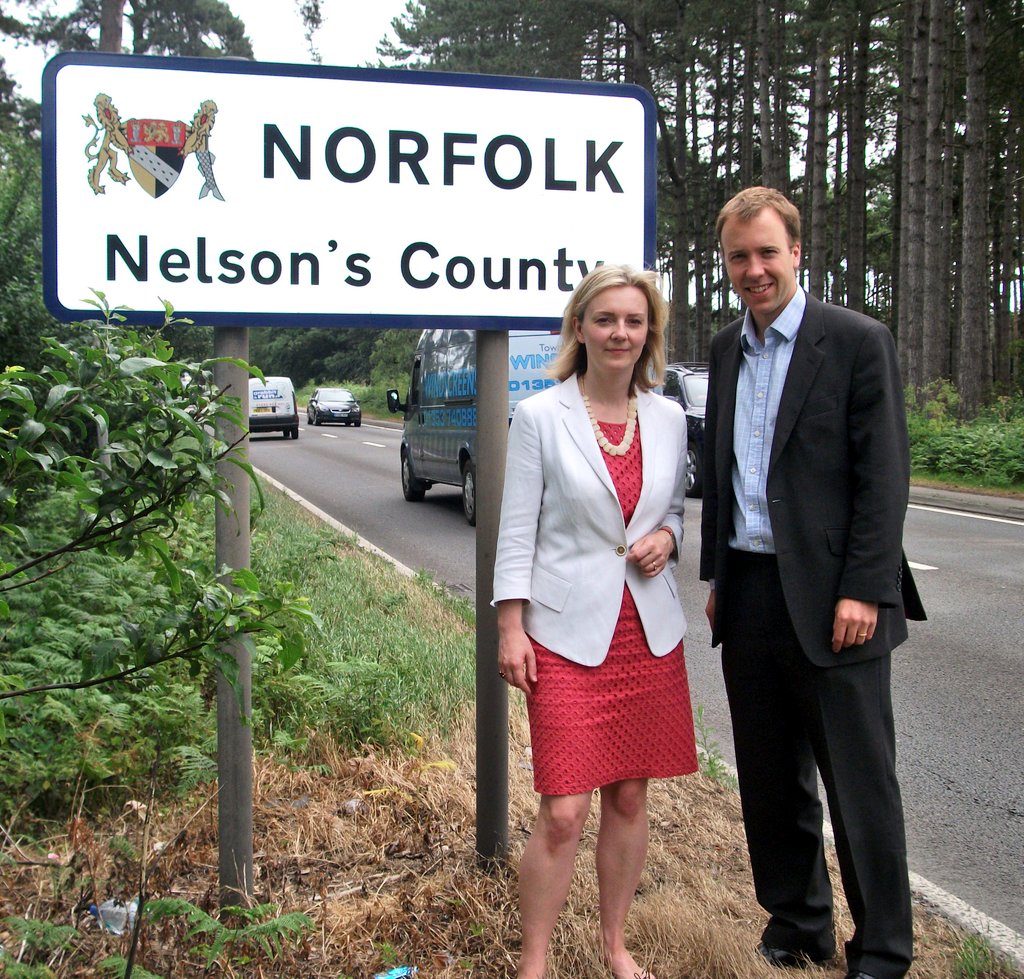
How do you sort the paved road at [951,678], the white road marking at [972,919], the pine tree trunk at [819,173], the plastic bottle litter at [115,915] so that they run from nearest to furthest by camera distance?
1. the plastic bottle litter at [115,915]
2. the white road marking at [972,919]
3. the paved road at [951,678]
4. the pine tree trunk at [819,173]

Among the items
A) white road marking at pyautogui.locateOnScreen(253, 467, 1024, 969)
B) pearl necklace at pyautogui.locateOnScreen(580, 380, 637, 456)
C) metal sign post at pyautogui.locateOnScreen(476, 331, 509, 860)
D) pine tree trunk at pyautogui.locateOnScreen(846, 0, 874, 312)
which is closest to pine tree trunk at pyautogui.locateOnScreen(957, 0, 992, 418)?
pine tree trunk at pyautogui.locateOnScreen(846, 0, 874, 312)

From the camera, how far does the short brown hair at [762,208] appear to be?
2.77 meters

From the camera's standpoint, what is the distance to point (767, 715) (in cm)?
295

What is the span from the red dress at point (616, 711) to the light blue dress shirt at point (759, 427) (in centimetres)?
28

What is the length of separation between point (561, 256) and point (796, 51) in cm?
3143

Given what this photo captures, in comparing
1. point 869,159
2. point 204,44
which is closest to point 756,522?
point 204,44

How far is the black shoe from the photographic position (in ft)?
9.47

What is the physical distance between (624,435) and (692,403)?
13365 mm

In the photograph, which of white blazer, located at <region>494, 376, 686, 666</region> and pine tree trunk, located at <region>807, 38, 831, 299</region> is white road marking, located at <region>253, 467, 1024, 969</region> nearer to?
white blazer, located at <region>494, 376, 686, 666</region>

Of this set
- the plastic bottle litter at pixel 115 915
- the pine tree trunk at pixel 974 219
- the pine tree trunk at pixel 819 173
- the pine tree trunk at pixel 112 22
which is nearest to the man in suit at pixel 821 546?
the plastic bottle litter at pixel 115 915

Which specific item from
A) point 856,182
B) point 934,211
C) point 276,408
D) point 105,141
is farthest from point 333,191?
point 856,182

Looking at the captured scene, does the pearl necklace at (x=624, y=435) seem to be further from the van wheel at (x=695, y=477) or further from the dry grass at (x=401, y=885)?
the van wheel at (x=695, y=477)

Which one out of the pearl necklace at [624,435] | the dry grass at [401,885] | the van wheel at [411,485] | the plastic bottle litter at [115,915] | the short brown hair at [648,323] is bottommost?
the dry grass at [401,885]

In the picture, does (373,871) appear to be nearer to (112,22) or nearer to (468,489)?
(468,489)
